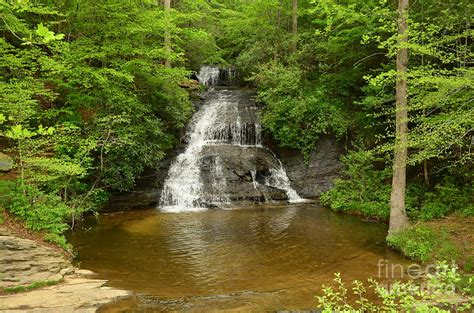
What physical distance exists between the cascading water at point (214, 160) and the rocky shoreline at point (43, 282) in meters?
7.86

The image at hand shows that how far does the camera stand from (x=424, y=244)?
9.34 m

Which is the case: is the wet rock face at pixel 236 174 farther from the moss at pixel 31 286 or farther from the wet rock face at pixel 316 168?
the moss at pixel 31 286

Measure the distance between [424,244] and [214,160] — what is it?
11040 mm

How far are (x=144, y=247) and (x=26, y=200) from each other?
136 inches

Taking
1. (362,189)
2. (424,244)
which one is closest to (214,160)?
(362,189)

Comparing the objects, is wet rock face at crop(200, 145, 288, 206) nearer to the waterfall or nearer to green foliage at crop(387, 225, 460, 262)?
green foliage at crop(387, 225, 460, 262)

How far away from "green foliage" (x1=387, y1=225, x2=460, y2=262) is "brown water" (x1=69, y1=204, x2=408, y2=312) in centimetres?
33

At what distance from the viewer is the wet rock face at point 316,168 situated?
18.0 metres

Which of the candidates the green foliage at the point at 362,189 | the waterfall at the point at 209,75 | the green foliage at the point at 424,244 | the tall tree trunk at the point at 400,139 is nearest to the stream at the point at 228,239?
the green foliage at the point at 424,244

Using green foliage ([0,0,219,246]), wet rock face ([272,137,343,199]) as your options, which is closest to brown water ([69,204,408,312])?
green foliage ([0,0,219,246])

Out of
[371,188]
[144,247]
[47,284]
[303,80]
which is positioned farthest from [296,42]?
[47,284]

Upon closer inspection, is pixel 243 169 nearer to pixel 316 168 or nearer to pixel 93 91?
pixel 316 168

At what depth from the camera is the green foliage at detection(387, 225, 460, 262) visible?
8.86 meters

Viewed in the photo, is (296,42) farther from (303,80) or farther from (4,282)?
(4,282)
